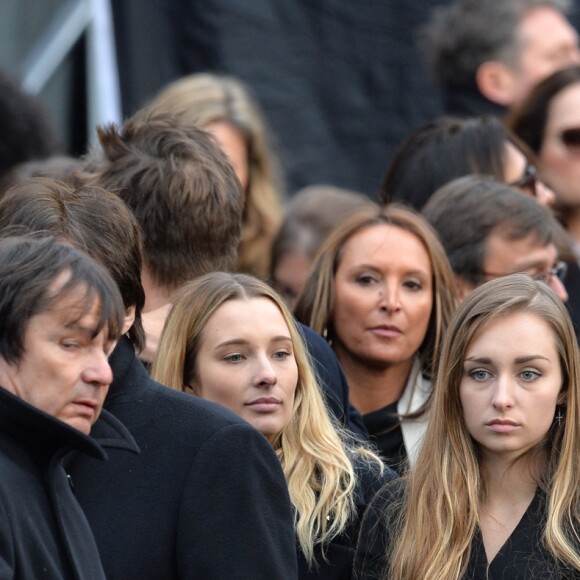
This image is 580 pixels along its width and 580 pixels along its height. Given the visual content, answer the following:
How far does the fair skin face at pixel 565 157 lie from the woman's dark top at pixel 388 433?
5.35 feet

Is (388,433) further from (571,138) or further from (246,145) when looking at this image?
(571,138)

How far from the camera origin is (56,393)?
250 cm

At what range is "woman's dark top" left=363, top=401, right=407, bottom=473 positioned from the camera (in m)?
3.98

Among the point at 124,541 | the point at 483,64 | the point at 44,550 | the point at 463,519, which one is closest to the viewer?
the point at 44,550

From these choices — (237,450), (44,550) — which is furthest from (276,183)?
(44,550)

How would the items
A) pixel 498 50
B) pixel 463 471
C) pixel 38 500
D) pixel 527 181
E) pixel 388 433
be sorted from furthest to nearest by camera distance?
pixel 498 50 → pixel 527 181 → pixel 388 433 → pixel 463 471 → pixel 38 500

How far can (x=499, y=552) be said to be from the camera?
10.6 feet

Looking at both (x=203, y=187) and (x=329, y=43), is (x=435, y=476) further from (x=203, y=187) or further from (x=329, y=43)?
(x=329, y=43)

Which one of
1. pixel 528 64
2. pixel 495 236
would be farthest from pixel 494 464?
pixel 528 64

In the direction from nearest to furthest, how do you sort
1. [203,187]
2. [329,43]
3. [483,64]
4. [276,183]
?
[203,187] < [276,183] < [483,64] < [329,43]

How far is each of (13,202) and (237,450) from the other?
69 centimetres

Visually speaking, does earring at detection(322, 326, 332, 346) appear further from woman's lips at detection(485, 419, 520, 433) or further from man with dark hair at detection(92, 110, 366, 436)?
woman's lips at detection(485, 419, 520, 433)

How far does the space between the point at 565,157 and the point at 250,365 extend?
2.37m

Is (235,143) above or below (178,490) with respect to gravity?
above
